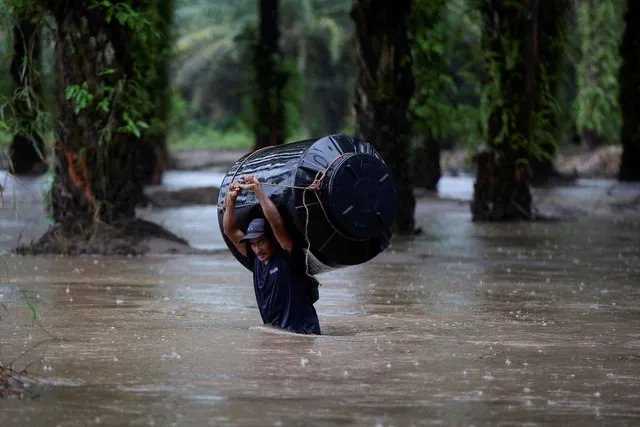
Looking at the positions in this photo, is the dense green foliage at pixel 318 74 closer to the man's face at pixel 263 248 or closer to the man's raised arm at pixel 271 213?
the man's raised arm at pixel 271 213

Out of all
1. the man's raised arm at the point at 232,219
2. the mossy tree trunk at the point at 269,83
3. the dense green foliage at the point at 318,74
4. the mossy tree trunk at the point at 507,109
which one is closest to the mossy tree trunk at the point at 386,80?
the dense green foliage at the point at 318,74

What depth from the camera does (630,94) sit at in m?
28.5

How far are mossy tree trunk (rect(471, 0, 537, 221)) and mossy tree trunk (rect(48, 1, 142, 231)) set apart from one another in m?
6.79

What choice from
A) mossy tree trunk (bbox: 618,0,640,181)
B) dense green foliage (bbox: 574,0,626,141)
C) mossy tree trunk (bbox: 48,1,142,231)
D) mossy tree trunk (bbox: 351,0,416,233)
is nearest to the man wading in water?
mossy tree trunk (bbox: 48,1,142,231)

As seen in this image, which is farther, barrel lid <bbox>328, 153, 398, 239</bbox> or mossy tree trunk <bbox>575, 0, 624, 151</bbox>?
mossy tree trunk <bbox>575, 0, 624, 151</bbox>

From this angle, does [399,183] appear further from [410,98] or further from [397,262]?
[397,262]

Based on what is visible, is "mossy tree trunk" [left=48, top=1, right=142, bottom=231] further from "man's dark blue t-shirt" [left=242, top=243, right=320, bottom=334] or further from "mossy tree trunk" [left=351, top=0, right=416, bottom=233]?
"man's dark blue t-shirt" [left=242, top=243, right=320, bottom=334]

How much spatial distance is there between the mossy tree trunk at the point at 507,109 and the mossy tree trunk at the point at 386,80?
7.74 ft

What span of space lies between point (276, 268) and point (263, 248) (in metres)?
0.18

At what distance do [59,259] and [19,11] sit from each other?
8.93 ft

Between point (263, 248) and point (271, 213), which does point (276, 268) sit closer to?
point (263, 248)

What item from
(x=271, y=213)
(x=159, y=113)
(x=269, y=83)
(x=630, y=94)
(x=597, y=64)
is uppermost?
(x=271, y=213)

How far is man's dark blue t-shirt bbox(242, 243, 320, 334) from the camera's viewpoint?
8227 millimetres

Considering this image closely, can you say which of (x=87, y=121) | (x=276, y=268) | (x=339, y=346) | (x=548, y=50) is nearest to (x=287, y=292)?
(x=276, y=268)
